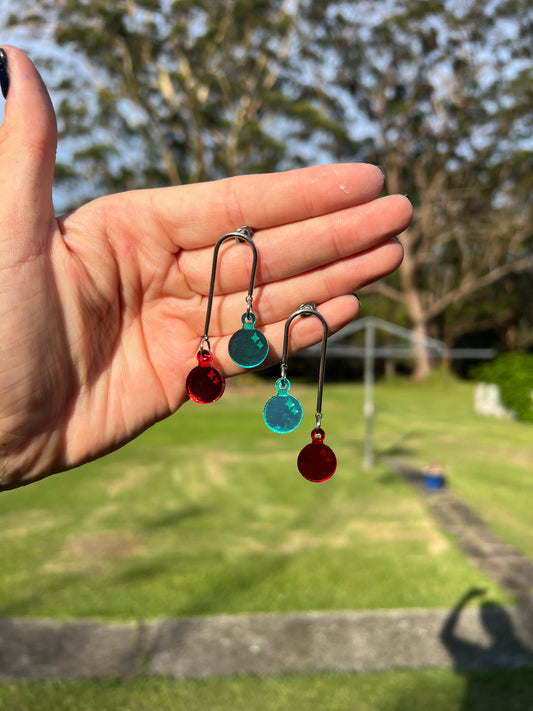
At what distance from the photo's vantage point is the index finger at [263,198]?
1.68m

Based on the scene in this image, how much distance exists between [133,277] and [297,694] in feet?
15.2

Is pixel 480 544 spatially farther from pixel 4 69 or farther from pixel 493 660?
pixel 4 69

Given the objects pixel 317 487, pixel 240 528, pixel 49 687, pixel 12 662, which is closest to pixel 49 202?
pixel 49 687

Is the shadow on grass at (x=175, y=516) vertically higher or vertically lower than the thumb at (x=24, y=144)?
lower

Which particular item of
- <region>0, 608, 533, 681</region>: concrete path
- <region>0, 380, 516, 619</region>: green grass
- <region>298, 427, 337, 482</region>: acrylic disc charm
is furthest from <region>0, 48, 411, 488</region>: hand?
<region>0, 380, 516, 619</region>: green grass

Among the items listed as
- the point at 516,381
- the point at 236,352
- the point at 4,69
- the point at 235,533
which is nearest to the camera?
the point at 4,69

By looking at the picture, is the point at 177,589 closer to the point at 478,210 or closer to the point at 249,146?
the point at 249,146

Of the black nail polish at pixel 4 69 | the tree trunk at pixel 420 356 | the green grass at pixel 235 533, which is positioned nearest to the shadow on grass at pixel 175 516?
the green grass at pixel 235 533

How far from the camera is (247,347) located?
1808 mm

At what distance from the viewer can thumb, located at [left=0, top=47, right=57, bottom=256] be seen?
65.9 inches

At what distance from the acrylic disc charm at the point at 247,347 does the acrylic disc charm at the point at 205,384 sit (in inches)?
3.2

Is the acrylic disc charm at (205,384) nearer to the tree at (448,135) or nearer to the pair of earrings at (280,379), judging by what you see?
the pair of earrings at (280,379)

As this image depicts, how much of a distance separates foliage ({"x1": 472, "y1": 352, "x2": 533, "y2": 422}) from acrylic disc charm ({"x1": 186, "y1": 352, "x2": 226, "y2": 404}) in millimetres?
18301

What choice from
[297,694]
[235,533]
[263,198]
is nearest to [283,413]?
[263,198]
